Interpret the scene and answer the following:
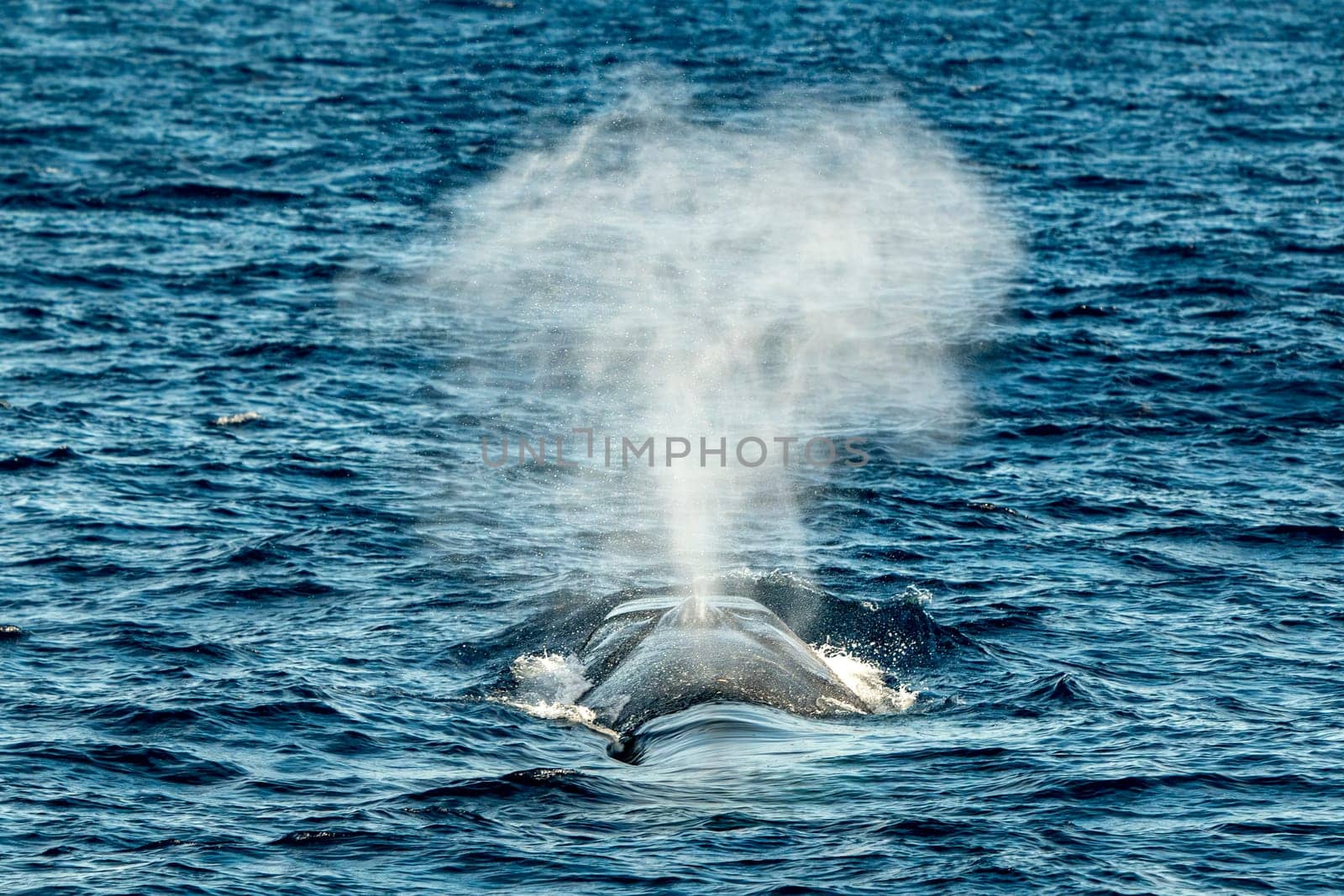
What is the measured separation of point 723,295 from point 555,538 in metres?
17.3

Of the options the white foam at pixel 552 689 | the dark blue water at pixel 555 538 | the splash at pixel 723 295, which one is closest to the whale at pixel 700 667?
the white foam at pixel 552 689

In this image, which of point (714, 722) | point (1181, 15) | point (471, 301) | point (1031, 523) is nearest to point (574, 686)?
point (714, 722)

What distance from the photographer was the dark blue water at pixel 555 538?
1977cm

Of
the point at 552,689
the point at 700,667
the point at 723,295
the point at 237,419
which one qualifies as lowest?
the point at 552,689

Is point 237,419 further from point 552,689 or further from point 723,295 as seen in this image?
point 723,295

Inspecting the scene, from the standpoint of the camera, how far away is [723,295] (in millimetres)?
48312

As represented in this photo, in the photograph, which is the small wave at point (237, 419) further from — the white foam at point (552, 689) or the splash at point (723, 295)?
the white foam at point (552, 689)

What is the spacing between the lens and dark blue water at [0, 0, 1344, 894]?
19.8m

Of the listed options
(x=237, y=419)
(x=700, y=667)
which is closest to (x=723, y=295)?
(x=237, y=419)

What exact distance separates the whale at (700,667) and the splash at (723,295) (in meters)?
4.50

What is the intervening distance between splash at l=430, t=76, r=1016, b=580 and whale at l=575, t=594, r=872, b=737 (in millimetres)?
4502

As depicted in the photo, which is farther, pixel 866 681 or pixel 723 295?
pixel 723 295

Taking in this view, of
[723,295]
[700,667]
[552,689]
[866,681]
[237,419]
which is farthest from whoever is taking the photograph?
[723,295]

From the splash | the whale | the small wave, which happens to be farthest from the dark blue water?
the whale
